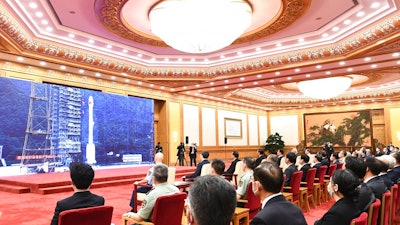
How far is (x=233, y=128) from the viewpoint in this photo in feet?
66.7

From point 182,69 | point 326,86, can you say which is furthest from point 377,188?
point 326,86

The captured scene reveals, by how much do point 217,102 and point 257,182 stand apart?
17.1 meters

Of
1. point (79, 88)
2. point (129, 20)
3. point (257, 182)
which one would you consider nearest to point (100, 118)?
point (79, 88)

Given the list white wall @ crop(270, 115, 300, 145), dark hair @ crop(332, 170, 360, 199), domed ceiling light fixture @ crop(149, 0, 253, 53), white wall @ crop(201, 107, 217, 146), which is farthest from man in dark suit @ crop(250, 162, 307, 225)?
white wall @ crop(270, 115, 300, 145)

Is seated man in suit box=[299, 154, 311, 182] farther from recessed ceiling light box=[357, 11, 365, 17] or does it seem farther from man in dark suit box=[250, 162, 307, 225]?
man in dark suit box=[250, 162, 307, 225]

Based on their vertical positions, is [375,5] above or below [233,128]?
above

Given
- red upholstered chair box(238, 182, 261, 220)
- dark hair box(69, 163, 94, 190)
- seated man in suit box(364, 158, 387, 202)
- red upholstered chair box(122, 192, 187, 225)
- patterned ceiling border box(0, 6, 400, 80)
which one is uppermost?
patterned ceiling border box(0, 6, 400, 80)

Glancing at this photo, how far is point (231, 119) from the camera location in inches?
798

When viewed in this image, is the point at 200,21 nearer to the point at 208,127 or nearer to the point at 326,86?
the point at 326,86

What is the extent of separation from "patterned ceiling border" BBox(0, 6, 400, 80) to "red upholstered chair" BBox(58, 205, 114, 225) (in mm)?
6611

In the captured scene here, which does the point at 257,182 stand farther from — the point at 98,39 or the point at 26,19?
the point at 98,39

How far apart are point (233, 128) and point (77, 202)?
58.9 ft

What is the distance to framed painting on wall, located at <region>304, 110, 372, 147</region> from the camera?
2098 cm

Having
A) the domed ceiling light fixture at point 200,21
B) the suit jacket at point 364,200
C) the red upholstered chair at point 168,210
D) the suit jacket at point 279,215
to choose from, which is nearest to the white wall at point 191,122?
the domed ceiling light fixture at point 200,21
